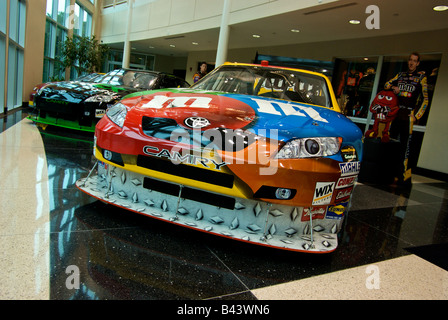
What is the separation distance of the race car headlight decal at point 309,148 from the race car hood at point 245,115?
3 cm

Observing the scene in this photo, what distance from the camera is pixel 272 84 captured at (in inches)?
103

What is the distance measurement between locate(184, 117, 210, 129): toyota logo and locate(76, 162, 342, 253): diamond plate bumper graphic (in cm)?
35

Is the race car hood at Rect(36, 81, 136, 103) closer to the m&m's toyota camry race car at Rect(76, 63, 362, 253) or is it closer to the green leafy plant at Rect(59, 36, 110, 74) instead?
the m&m's toyota camry race car at Rect(76, 63, 362, 253)

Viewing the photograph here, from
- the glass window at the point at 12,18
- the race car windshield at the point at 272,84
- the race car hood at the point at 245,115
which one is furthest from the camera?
the glass window at the point at 12,18

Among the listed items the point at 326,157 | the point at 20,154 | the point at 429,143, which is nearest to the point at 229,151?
the point at 326,157

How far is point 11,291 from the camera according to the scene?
1217 millimetres

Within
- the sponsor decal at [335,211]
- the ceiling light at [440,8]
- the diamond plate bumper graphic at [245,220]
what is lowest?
the diamond plate bumper graphic at [245,220]

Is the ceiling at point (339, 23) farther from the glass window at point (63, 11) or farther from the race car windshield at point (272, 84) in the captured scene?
the glass window at point (63, 11)

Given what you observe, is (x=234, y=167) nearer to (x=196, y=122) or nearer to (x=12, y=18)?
(x=196, y=122)

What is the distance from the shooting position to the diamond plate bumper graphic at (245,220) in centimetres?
168

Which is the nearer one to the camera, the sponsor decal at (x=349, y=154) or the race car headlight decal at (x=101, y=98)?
the sponsor decal at (x=349, y=154)

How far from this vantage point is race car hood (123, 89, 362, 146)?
5.63 ft

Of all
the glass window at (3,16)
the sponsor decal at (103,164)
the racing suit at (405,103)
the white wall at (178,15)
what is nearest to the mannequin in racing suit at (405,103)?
the racing suit at (405,103)

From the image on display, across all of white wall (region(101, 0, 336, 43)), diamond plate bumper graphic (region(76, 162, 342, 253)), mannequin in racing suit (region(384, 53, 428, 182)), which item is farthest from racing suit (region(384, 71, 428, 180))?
diamond plate bumper graphic (region(76, 162, 342, 253))
